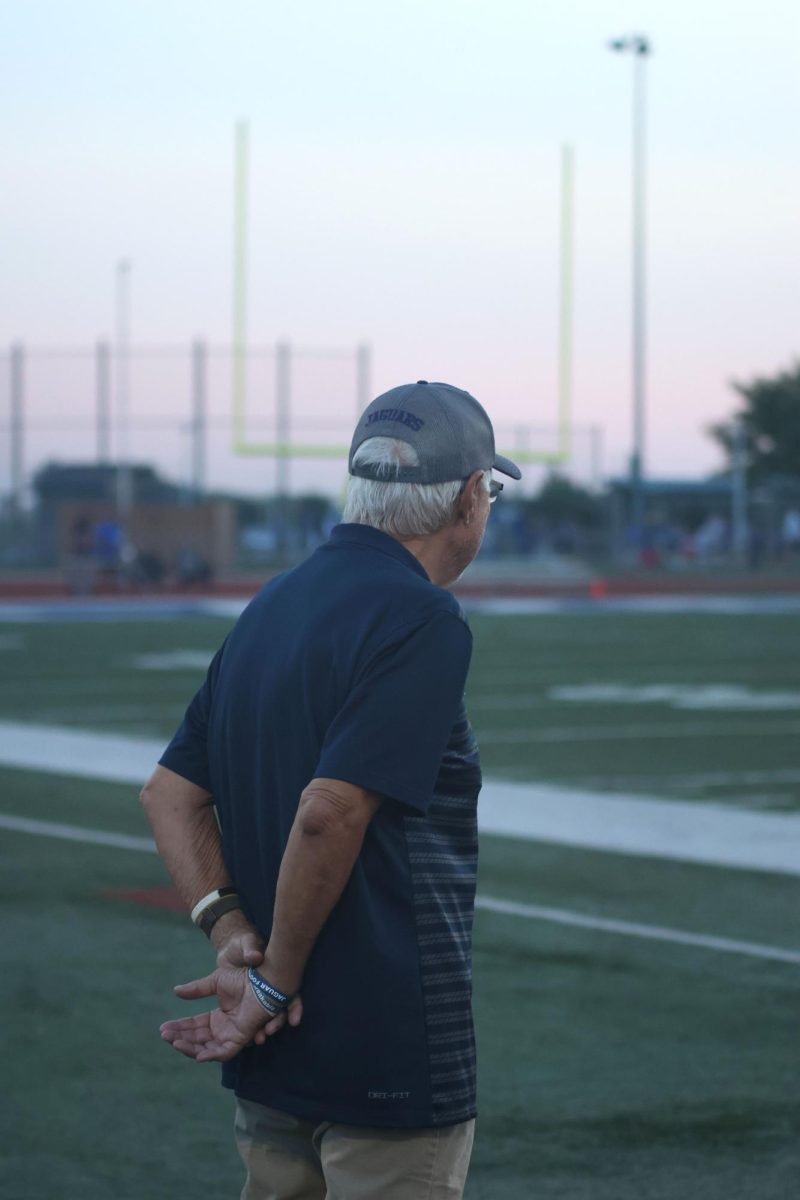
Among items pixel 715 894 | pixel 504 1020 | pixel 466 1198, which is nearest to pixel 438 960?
pixel 466 1198

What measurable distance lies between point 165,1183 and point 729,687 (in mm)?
13388

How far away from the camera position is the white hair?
9.05ft

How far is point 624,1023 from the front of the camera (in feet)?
19.3

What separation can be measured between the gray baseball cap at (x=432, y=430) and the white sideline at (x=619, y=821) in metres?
5.85

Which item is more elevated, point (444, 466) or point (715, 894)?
point (444, 466)

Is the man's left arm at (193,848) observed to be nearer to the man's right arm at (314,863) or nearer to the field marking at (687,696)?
the man's right arm at (314,863)

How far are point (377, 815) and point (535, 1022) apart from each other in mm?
3463

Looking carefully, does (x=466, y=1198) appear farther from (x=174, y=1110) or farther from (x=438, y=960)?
(x=438, y=960)

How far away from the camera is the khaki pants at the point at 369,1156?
263cm

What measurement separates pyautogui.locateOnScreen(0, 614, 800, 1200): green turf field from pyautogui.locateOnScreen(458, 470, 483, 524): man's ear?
7.49 feet

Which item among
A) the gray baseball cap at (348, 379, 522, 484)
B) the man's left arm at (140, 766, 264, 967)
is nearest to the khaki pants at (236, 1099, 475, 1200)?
the man's left arm at (140, 766, 264, 967)

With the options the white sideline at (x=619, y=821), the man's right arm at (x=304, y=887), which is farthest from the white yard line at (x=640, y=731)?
the man's right arm at (x=304, y=887)

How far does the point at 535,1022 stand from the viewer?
590 centimetres

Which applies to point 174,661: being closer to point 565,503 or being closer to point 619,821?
point 619,821
